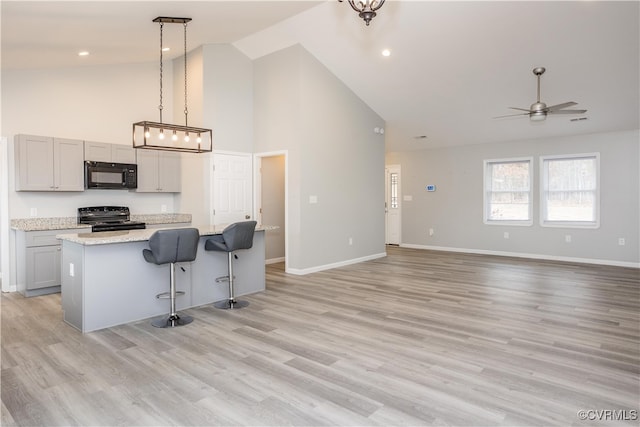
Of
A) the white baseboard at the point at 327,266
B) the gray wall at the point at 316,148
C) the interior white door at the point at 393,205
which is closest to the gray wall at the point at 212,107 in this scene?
the gray wall at the point at 316,148

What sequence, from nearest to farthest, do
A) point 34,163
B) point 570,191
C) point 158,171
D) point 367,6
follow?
point 367,6, point 34,163, point 158,171, point 570,191

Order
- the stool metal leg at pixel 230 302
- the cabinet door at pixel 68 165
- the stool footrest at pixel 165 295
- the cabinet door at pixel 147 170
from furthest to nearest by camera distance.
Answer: the cabinet door at pixel 147 170 < the cabinet door at pixel 68 165 < the stool metal leg at pixel 230 302 < the stool footrest at pixel 165 295

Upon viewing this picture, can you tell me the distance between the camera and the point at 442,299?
493cm

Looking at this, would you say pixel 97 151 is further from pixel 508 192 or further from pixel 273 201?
pixel 508 192

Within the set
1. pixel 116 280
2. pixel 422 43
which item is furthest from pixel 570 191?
pixel 116 280

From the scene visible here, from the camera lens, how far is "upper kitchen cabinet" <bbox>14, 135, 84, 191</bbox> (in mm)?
5191

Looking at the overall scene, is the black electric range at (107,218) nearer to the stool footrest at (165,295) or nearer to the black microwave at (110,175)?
the black microwave at (110,175)

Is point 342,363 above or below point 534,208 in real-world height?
below

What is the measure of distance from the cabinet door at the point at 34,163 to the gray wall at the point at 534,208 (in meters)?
7.65

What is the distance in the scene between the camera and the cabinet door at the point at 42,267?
5066 millimetres

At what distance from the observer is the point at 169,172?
22.1ft

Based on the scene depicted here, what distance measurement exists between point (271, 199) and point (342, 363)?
4.86 meters

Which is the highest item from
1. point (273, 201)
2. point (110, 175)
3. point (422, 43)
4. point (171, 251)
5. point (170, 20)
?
point (422, 43)

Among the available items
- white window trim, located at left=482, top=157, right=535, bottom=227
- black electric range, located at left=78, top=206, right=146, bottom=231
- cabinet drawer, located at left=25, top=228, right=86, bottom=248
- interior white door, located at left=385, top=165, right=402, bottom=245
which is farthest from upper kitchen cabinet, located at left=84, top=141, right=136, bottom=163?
white window trim, located at left=482, top=157, right=535, bottom=227
